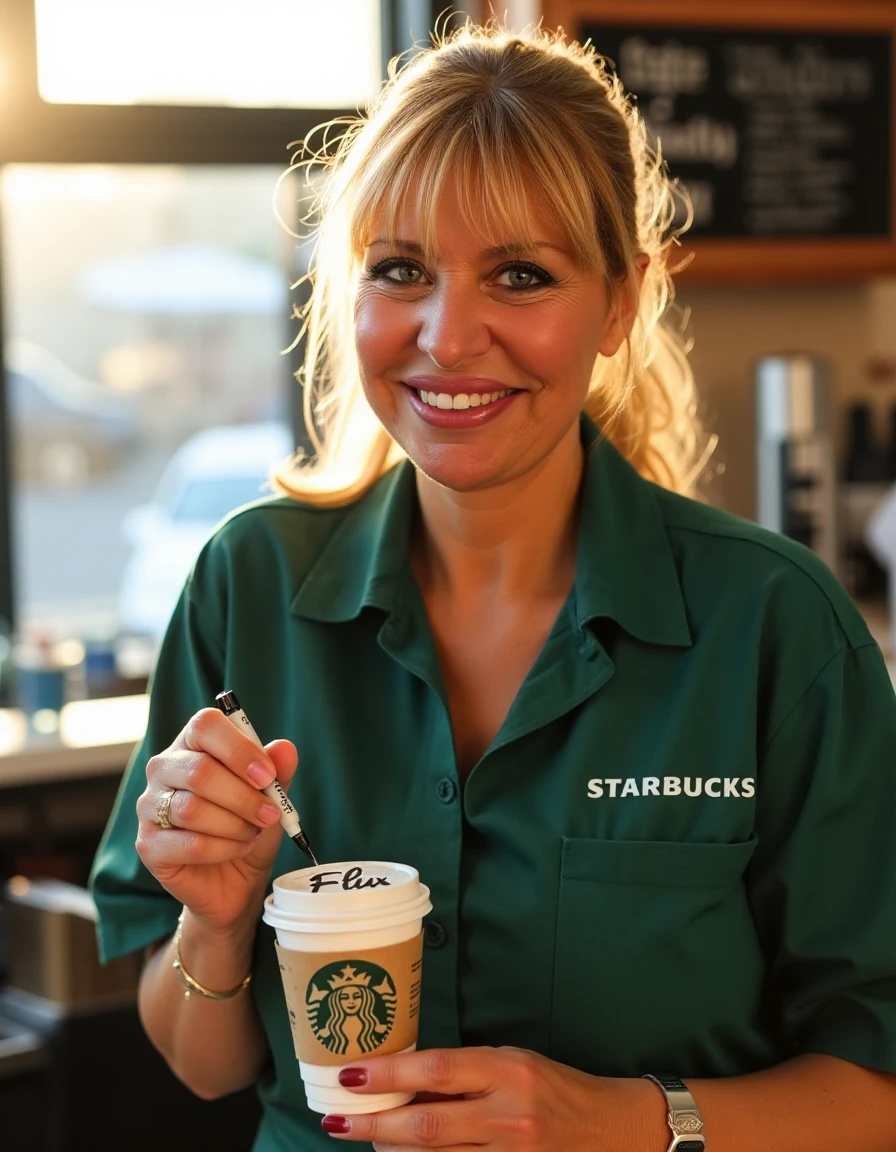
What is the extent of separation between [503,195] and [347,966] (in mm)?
629

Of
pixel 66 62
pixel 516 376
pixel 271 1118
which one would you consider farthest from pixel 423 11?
pixel 271 1118

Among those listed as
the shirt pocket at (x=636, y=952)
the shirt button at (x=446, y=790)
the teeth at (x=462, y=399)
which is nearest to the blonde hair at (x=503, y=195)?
the teeth at (x=462, y=399)

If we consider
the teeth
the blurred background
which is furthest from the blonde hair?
the blurred background

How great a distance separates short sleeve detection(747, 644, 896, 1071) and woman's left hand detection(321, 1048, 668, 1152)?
9.5 inches

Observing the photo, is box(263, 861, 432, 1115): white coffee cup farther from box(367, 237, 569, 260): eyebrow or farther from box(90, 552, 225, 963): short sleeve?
box(367, 237, 569, 260): eyebrow

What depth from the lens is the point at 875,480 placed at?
3.26 meters

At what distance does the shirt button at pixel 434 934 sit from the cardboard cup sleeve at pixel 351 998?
176 mm

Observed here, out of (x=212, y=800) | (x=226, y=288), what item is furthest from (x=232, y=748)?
(x=226, y=288)

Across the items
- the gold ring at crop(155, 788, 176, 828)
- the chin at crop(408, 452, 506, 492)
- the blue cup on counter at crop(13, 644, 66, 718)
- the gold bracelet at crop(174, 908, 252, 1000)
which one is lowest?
the blue cup on counter at crop(13, 644, 66, 718)

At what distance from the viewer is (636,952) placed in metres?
1.28

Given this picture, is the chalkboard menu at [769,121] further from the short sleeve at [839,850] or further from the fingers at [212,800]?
the fingers at [212,800]

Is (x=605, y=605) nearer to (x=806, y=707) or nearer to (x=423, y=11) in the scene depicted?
(x=806, y=707)

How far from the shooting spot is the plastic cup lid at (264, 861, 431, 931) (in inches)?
42.8

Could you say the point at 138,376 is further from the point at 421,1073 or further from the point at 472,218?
the point at 421,1073
